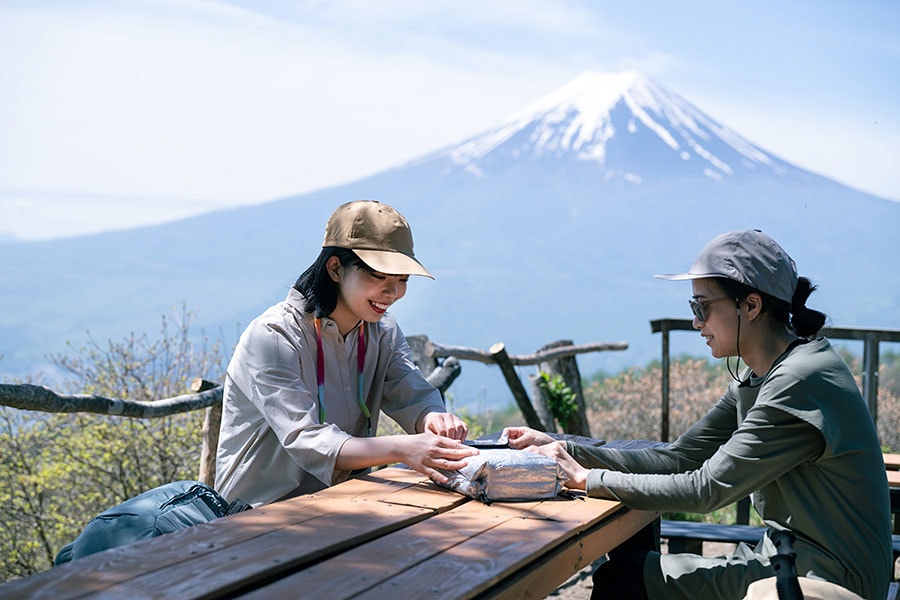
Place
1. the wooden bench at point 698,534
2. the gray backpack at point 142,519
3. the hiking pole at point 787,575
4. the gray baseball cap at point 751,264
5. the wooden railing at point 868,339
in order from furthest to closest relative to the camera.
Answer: the wooden railing at point 868,339, the wooden bench at point 698,534, the gray baseball cap at point 751,264, the gray backpack at point 142,519, the hiking pole at point 787,575

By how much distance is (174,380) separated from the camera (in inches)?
290

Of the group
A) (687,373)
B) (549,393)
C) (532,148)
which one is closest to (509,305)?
(532,148)

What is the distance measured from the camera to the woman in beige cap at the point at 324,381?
279 cm

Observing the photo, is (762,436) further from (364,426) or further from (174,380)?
(174,380)

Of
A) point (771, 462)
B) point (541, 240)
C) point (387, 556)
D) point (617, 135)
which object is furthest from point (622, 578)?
point (617, 135)

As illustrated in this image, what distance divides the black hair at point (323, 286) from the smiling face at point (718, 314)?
1.08m

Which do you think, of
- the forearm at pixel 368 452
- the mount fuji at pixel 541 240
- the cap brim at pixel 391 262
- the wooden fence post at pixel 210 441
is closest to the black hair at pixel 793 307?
the cap brim at pixel 391 262

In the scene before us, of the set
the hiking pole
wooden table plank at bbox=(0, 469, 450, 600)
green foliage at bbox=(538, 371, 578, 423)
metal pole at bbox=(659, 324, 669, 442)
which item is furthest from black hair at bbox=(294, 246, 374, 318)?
green foliage at bbox=(538, 371, 578, 423)

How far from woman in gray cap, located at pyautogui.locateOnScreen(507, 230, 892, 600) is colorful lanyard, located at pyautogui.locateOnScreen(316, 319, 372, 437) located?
2.45 feet

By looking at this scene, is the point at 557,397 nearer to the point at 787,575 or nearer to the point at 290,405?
the point at 290,405

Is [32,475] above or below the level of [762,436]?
below

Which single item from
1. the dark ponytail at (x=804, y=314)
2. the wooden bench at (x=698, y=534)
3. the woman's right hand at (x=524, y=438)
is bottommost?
the wooden bench at (x=698, y=534)

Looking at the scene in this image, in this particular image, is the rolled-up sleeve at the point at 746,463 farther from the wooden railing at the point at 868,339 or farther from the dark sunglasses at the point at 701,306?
the wooden railing at the point at 868,339

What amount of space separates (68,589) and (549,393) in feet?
20.6
